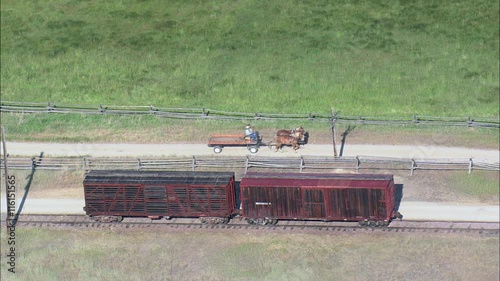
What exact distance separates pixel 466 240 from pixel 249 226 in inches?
456

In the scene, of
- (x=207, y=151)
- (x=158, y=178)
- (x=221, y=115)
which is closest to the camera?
(x=158, y=178)

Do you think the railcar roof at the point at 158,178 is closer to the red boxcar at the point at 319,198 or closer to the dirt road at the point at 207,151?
the red boxcar at the point at 319,198

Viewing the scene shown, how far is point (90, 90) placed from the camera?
2457 inches

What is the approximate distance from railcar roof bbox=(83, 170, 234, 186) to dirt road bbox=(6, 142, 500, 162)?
7816 mm

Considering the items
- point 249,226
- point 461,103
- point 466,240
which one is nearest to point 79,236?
point 249,226

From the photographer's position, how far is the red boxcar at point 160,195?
4331 centimetres

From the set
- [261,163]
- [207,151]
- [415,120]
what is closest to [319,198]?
[261,163]

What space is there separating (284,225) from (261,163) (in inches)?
278

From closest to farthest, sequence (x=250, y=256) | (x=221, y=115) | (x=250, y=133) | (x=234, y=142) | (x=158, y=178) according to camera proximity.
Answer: (x=250, y=256)
(x=158, y=178)
(x=234, y=142)
(x=250, y=133)
(x=221, y=115)

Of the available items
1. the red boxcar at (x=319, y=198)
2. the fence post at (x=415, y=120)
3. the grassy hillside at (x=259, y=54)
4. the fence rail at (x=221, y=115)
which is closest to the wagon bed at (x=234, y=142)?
the fence rail at (x=221, y=115)

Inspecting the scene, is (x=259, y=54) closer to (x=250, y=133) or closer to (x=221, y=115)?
(x=221, y=115)

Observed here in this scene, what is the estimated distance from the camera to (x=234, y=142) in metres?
52.1

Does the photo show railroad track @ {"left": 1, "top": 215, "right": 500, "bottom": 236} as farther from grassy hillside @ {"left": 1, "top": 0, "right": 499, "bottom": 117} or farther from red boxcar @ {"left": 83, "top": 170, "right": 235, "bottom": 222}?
grassy hillside @ {"left": 1, "top": 0, "right": 499, "bottom": 117}

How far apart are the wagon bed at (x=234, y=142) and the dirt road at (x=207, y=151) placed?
1.20ft
